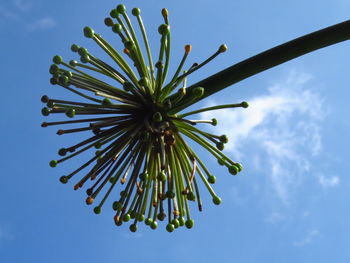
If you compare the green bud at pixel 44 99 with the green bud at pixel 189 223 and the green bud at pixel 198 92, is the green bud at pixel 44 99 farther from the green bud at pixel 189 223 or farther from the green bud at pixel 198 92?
the green bud at pixel 189 223

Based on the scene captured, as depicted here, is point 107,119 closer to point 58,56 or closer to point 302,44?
point 58,56

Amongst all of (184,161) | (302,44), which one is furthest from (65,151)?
(302,44)

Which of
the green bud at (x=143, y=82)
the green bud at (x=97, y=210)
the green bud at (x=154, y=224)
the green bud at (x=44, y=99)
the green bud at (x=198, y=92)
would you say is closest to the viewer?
the green bud at (x=198, y=92)

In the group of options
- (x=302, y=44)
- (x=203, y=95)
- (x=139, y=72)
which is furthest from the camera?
(x=139, y=72)

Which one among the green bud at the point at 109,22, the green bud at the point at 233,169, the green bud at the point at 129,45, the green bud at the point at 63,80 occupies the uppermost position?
the green bud at the point at 109,22

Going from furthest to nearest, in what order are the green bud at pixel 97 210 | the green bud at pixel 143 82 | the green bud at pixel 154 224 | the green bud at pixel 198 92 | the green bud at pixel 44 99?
the green bud at pixel 154 224 → the green bud at pixel 97 210 → the green bud at pixel 44 99 → the green bud at pixel 143 82 → the green bud at pixel 198 92

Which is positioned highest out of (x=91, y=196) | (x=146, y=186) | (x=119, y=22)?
(x=119, y=22)

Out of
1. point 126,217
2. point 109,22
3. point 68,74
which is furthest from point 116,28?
point 126,217

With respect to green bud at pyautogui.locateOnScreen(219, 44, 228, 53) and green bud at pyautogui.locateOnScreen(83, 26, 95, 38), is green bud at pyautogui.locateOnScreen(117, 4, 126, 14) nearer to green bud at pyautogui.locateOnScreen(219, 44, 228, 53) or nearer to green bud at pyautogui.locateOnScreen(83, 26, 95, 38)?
green bud at pyautogui.locateOnScreen(83, 26, 95, 38)

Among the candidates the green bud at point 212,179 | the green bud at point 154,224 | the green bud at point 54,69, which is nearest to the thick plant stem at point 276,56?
the green bud at point 212,179
